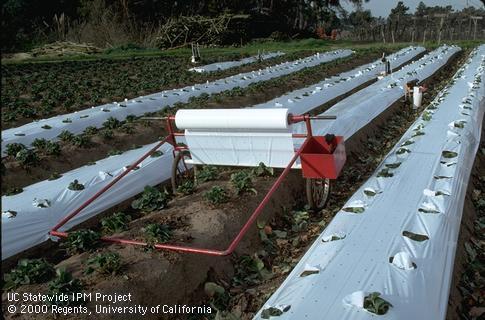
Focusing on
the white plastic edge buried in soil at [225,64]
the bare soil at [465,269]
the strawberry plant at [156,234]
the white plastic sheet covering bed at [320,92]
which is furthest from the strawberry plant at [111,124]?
the white plastic edge buried in soil at [225,64]

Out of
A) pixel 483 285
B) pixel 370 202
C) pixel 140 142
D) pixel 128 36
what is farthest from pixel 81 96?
pixel 128 36

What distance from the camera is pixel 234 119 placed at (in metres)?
5.76

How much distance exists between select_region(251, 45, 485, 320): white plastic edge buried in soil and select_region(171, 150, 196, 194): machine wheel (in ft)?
8.36

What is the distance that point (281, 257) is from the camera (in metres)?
5.30

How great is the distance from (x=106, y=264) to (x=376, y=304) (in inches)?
94.4

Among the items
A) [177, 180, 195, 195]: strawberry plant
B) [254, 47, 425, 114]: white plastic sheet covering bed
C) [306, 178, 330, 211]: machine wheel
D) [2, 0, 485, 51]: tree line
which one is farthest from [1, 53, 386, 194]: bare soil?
[2, 0, 485, 51]: tree line

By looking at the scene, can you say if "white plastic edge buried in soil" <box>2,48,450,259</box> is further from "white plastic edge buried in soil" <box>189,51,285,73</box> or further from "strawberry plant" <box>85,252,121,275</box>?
"white plastic edge buried in soil" <box>189,51,285,73</box>

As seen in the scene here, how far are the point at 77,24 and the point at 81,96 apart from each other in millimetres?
22661

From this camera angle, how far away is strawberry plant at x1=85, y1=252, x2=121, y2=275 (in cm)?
427

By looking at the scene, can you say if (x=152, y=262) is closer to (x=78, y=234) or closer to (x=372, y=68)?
(x=78, y=234)

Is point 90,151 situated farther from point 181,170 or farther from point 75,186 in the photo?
point 75,186

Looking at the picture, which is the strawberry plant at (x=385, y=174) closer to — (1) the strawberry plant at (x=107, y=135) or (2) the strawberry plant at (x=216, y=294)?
(2) the strawberry plant at (x=216, y=294)

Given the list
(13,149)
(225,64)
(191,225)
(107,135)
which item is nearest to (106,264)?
(191,225)

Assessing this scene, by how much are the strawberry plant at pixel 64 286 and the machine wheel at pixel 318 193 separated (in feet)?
10.2
